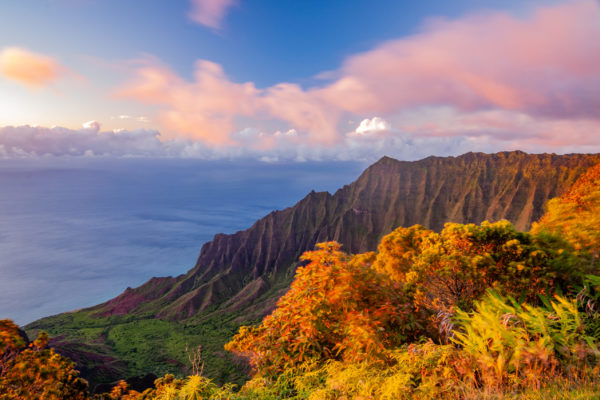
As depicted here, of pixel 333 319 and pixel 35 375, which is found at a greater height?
pixel 333 319

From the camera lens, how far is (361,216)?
16788cm

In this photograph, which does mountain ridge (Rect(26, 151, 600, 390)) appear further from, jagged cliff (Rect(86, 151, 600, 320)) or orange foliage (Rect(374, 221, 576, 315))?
orange foliage (Rect(374, 221, 576, 315))

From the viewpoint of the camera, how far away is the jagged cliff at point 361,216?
127m

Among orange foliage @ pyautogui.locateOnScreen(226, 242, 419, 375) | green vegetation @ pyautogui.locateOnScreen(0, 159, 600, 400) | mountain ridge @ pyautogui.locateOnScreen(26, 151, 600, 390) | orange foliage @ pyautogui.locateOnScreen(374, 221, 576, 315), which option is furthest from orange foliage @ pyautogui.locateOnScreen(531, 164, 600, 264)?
mountain ridge @ pyautogui.locateOnScreen(26, 151, 600, 390)

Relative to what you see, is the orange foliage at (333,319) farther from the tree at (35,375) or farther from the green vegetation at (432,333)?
the tree at (35,375)

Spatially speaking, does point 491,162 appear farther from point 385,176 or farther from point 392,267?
point 392,267

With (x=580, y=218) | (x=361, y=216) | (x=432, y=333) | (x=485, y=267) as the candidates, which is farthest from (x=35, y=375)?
(x=361, y=216)

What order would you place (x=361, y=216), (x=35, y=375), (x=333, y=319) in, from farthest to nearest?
1. (x=361, y=216)
2. (x=35, y=375)
3. (x=333, y=319)

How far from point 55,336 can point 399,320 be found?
136m

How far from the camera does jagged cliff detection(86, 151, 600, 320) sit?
416ft

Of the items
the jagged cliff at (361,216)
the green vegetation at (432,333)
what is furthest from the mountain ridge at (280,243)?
the green vegetation at (432,333)

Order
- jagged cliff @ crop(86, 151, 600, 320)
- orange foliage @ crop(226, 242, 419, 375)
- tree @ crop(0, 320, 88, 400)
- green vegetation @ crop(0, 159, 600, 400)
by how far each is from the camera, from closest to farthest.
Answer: green vegetation @ crop(0, 159, 600, 400) < orange foliage @ crop(226, 242, 419, 375) < tree @ crop(0, 320, 88, 400) < jagged cliff @ crop(86, 151, 600, 320)

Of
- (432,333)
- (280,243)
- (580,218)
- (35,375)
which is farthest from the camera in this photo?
(280,243)

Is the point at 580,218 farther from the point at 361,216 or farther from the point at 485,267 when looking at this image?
the point at 361,216
